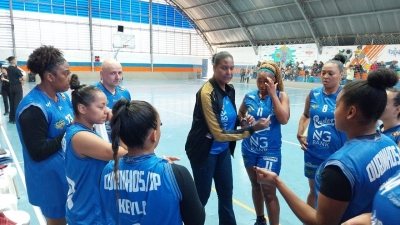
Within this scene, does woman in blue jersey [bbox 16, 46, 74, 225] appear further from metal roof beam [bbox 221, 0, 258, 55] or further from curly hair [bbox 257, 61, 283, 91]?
metal roof beam [bbox 221, 0, 258, 55]

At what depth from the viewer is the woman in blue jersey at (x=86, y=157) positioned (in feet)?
5.60

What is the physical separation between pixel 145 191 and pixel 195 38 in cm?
3304

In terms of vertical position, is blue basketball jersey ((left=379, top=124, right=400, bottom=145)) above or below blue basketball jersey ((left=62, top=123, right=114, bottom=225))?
above

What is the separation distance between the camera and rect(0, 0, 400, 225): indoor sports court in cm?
1983

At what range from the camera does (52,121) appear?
2.17 metres

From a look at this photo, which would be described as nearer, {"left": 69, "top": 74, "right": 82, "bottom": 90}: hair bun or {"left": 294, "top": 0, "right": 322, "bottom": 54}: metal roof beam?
{"left": 69, "top": 74, "right": 82, "bottom": 90}: hair bun

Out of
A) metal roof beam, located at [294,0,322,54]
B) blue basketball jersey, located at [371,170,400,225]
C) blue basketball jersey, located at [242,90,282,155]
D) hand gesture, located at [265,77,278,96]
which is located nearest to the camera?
blue basketball jersey, located at [371,170,400,225]

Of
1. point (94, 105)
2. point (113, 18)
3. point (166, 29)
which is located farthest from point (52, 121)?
point (166, 29)

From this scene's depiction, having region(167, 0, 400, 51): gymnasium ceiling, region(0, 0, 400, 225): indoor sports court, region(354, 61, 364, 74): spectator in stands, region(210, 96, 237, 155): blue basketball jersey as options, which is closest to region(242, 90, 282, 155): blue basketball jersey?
region(210, 96, 237, 155): blue basketball jersey

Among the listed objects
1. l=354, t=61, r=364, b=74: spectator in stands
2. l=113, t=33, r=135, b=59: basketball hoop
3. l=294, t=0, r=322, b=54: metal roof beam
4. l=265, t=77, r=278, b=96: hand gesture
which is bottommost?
l=265, t=77, r=278, b=96: hand gesture

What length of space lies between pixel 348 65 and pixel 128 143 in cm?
2381

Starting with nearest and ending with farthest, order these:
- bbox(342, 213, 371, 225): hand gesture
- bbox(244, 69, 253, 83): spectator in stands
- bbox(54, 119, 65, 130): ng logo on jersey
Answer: bbox(342, 213, 371, 225): hand gesture → bbox(54, 119, 65, 130): ng logo on jersey → bbox(244, 69, 253, 83): spectator in stands

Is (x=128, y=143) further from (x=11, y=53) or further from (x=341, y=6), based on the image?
(x=11, y=53)

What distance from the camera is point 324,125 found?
3.06m
